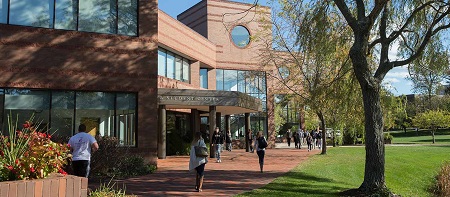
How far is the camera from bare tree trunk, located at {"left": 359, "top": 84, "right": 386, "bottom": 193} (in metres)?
10.9

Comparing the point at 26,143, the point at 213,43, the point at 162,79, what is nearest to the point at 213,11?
the point at 213,43

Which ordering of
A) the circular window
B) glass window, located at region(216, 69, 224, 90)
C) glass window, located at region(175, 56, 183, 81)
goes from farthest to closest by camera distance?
1. the circular window
2. glass window, located at region(216, 69, 224, 90)
3. glass window, located at region(175, 56, 183, 81)

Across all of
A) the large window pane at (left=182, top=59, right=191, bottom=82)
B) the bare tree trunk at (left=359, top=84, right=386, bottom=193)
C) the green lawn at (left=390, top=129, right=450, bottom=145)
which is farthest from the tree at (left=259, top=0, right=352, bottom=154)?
the green lawn at (left=390, top=129, right=450, bottom=145)

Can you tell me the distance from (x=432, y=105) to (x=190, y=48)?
64.7 metres

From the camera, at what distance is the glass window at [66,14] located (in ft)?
50.0

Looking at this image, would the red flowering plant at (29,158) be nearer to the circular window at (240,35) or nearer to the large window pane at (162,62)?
the large window pane at (162,62)

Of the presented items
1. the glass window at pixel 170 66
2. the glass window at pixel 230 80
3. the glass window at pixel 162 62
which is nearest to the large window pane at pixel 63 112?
the glass window at pixel 162 62

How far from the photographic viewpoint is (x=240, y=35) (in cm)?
3691

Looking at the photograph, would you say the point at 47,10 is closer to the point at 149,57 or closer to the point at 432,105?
the point at 149,57

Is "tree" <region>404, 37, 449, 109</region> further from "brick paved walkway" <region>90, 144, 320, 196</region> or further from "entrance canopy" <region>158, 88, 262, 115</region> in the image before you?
"entrance canopy" <region>158, 88, 262, 115</region>

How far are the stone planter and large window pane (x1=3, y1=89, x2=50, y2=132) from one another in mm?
9312

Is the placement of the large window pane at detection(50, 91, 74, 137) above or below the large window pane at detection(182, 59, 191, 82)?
below

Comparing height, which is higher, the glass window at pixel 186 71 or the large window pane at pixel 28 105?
the glass window at pixel 186 71

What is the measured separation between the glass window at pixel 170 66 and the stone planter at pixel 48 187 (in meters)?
19.6
